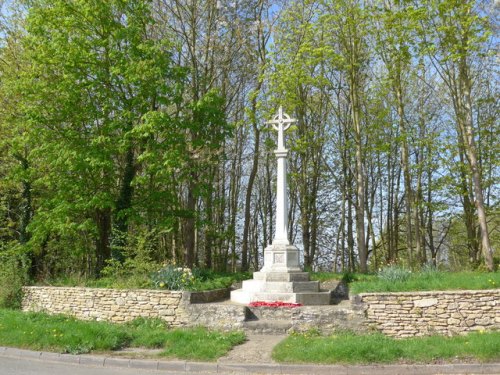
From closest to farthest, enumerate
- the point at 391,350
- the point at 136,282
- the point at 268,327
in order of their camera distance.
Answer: the point at 391,350, the point at 268,327, the point at 136,282

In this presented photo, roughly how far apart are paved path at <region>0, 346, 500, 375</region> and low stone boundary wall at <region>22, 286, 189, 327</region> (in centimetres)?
331

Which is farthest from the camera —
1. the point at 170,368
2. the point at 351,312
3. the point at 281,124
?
the point at 281,124

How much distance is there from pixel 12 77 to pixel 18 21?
3733 millimetres

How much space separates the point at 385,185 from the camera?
29.3 m

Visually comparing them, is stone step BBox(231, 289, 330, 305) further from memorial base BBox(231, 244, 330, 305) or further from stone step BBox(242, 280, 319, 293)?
stone step BBox(242, 280, 319, 293)

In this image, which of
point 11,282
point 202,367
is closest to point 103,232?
point 11,282

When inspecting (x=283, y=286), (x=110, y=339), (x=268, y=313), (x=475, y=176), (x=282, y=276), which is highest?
(x=475, y=176)

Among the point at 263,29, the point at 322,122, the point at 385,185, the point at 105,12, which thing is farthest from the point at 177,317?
the point at 385,185

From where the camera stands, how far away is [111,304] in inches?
510

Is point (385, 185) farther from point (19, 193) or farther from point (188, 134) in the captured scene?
point (19, 193)

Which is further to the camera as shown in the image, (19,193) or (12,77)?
(19,193)

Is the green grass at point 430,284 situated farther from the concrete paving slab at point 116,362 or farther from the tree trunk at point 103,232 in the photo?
the tree trunk at point 103,232

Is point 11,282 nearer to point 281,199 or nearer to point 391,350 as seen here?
point 281,199

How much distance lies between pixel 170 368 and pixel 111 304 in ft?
17.0
